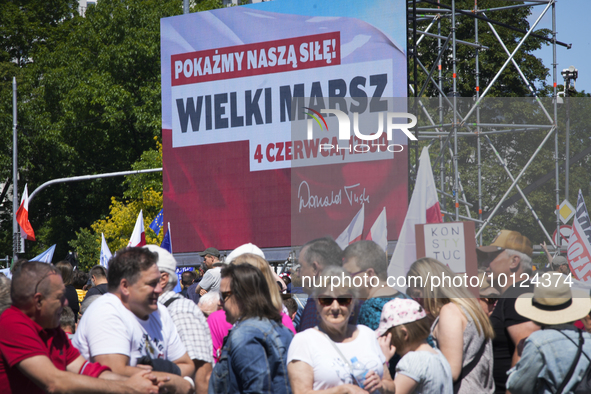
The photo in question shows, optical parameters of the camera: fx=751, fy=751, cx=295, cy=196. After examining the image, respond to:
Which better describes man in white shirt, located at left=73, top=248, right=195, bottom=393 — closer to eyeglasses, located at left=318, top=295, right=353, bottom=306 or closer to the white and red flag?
eyeglasses, located at left=318, top=295, right=353, bottom=306

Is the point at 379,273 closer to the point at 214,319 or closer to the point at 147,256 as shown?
the point at 214,319

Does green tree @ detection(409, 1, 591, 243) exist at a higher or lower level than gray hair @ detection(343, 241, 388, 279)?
higher

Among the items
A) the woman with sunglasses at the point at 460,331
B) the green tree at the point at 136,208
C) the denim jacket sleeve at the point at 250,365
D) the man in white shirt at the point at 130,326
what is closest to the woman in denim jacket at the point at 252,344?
the denim jacket sleeve at the point at 250,365

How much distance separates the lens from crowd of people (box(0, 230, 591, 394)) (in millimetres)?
3379

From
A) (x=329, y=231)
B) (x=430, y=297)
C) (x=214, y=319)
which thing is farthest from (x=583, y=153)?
(x=329, y=231)

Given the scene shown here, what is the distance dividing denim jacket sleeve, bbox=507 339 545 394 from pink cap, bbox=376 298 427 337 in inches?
21.9

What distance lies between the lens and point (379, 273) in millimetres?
4648

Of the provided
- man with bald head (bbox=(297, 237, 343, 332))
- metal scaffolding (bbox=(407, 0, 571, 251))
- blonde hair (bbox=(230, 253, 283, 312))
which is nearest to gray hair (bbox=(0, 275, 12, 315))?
blonde hair (bbox=(230, 253, 283, 312))

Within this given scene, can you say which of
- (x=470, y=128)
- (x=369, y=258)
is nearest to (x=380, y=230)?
(x=369, y=258)

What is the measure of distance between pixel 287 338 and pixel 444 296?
3.39 feet

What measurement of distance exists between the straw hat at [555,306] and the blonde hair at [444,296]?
0.24 metres

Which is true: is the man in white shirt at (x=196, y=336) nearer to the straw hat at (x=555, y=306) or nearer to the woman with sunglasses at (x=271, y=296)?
the woman with sunglasses at (x=271, y=296)

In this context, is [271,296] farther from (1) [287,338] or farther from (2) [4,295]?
(2) [4,295]

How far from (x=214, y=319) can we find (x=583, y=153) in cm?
453
